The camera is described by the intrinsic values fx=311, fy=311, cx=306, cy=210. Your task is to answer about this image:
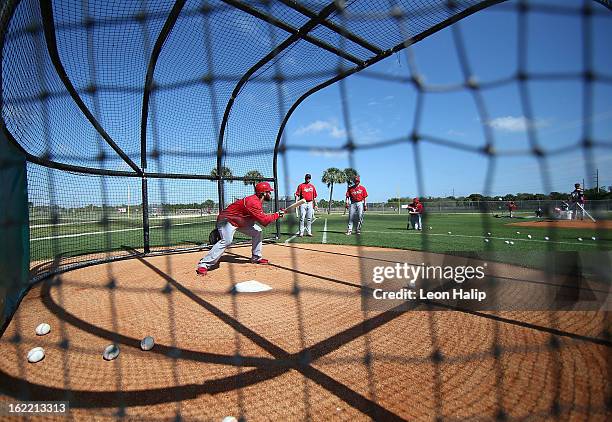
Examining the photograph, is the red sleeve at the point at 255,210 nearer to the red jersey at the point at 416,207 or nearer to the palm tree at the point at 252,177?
the palm tree at the point at 252,177

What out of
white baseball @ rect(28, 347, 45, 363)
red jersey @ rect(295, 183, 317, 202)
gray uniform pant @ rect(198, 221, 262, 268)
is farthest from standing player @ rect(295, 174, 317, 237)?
white baseball @ rect(28, 347, 45, 363)

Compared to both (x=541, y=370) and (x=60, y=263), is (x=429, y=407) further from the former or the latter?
(x=60, y=263)

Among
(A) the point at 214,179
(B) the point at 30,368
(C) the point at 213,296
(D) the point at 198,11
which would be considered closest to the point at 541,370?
(C) the point at 213,296

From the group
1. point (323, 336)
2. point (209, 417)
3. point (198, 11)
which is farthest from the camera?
point (198, 11)

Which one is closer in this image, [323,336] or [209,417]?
[209,417]

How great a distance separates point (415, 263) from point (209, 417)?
3994mm

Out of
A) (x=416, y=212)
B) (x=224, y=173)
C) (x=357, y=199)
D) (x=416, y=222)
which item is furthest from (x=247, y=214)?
(x=416, y=222)

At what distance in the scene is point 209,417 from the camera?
5.10 ft

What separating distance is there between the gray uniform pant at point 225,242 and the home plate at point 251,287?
34.4 inches

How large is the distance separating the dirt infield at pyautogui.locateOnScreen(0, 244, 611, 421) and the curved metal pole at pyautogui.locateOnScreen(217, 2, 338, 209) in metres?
3.40

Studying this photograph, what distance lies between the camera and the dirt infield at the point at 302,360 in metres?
1.61
